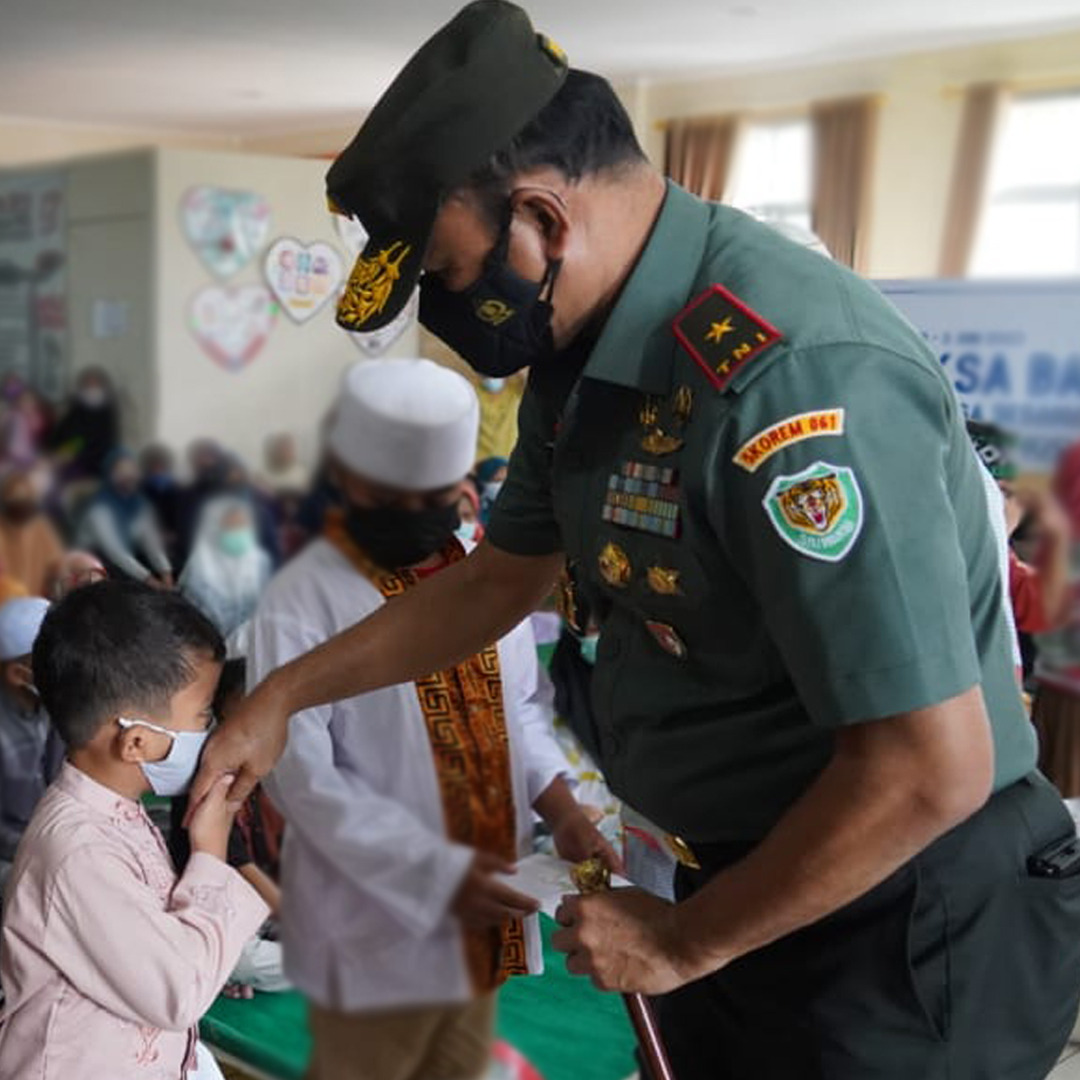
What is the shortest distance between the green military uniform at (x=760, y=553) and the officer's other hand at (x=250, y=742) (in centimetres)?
21

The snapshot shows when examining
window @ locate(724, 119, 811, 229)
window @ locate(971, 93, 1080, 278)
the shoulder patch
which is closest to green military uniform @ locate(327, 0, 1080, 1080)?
the shoulder patch

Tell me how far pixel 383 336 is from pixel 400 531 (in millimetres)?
153

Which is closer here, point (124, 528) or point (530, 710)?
point (124, 528)

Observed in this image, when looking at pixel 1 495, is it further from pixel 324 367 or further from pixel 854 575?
pixel 854 575

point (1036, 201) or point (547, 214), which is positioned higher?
point (547, 214)

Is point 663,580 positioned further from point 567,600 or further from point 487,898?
point 487,898

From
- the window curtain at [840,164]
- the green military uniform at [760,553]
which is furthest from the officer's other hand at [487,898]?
the window curtain at [840,164]

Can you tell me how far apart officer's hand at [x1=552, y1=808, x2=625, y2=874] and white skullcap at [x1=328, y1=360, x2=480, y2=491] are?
0.99 feet

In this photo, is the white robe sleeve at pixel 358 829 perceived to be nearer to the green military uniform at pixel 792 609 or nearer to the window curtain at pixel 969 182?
the green military uniform at pixel 792 609

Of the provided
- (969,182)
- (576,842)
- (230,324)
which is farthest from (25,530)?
(969,182)

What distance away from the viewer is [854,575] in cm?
63

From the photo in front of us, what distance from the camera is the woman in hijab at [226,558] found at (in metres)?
0.78

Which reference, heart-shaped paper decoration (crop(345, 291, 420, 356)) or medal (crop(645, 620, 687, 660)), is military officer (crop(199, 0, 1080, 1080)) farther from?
heart-shaped paper decoration (crop(345, 291, 420, 356))

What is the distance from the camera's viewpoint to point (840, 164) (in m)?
1.19
